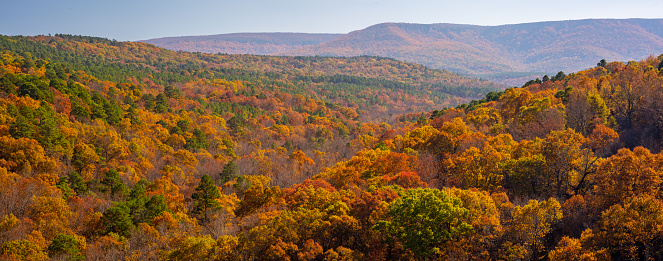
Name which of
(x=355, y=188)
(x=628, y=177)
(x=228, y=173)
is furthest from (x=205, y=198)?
(x=628, y=177)

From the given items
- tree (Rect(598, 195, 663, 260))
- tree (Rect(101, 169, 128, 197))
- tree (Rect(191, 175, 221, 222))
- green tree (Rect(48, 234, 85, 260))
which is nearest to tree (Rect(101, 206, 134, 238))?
green tree (Rect(48, 234, 85, 260))

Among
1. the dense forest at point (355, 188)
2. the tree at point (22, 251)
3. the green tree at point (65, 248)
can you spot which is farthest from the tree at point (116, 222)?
the tree at point (22, 251)

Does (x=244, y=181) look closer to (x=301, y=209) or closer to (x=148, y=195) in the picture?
(x=148, y=195)

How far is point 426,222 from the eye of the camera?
102 feet

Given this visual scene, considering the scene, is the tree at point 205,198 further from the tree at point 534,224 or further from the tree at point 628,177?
the tree at point 628,177

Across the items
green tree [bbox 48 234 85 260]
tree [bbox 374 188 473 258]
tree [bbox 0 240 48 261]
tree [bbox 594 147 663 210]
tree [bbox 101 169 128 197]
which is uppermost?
tree [bbox 594 147 663 210]

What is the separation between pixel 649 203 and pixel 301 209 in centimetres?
2317

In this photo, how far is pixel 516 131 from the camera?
206ft

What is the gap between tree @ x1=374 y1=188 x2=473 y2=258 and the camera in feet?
100

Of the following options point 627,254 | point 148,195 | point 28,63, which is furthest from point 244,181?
point 28,63

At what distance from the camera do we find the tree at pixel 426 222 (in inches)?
1206

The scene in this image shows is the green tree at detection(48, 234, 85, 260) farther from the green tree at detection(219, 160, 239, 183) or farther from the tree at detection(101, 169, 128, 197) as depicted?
the green tree at detection(219, 160, 239, 183)

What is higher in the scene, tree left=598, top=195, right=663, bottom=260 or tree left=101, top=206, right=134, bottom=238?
tree left=598, top=195, right=663, bottom=260

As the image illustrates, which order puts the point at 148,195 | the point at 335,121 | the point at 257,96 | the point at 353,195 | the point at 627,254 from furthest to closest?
the point at 257,96 < the point at 335,121 < the point at 148,195 < the point at 353,195 < the point at 627,254
